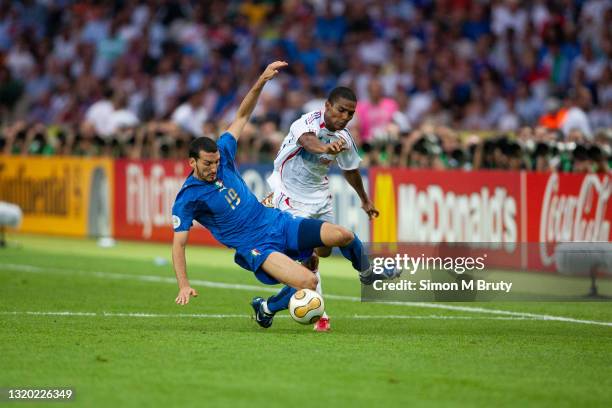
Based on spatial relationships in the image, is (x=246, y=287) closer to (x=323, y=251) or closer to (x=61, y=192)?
(x=323, y=251)

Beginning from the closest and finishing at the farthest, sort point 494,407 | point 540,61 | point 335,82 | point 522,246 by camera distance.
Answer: point 494,407 < point 522,246 < point 540,61 < point 335,82

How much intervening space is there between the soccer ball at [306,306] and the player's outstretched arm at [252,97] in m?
1.66

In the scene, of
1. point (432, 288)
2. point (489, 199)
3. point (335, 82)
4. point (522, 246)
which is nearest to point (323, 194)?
point (432, 288)

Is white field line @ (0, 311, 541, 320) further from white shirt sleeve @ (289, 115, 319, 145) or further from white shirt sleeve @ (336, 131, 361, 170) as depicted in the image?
white shirt sleeve @ (289, 115, 319, 145)

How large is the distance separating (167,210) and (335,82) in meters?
5.15

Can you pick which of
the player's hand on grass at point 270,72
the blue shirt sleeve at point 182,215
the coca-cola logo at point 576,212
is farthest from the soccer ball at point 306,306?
the coca-cola logo at point 576,212

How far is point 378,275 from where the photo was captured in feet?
37.4

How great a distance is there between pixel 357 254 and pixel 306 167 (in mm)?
1298

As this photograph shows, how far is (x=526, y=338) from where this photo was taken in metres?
10.8

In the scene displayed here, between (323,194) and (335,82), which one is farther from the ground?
(335,82)

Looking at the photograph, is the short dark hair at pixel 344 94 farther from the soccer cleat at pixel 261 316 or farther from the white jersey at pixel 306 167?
the soccer cleat at pixel 261 316

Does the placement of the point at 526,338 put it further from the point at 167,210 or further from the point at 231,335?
the point at 167,210

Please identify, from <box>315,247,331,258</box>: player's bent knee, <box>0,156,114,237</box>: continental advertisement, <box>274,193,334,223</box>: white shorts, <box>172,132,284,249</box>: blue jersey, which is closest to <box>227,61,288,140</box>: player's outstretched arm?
<box>172,132,284,249</box>: blue jersey

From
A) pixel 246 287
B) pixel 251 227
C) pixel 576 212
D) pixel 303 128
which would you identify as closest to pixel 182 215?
pixel 251 227
